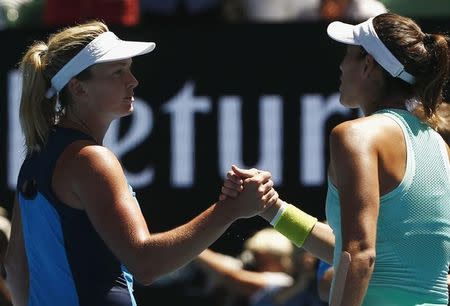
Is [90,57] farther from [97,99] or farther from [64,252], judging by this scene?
[64,252]

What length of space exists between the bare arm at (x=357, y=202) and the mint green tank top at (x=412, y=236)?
0.31 feet

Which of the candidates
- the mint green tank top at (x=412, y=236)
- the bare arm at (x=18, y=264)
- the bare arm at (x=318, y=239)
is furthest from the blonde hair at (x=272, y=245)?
the mint green tank top at (x=412, y=236)

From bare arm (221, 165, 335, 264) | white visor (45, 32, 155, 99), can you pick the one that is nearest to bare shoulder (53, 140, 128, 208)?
white visor (45, 32, 155, 99)

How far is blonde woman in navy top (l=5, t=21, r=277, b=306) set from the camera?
3518mm

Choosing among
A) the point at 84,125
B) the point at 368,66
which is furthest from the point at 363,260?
the point at 84,125

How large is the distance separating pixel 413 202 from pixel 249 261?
3.14 meters

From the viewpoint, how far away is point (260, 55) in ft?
21.2

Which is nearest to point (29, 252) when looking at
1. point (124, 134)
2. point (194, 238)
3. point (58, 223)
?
point (58, 223)

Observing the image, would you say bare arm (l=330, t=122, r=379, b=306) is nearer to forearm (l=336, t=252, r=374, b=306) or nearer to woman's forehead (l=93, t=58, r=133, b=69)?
forearm (l=336, t=252, r=374, b=306)

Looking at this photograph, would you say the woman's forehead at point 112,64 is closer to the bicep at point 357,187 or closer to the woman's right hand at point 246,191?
the woman's right hand at point 246,191

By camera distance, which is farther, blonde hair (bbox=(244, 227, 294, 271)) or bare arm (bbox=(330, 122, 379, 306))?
blonde hair (bbox=(244, 227, 294, 271))

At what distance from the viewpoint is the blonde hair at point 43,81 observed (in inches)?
147

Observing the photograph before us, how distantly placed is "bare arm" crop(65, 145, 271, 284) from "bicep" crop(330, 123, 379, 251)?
1.25 feet

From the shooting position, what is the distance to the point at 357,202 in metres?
3.38
